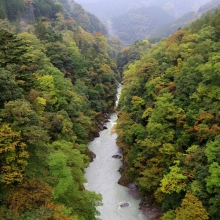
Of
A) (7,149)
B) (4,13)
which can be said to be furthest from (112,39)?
(7,149)

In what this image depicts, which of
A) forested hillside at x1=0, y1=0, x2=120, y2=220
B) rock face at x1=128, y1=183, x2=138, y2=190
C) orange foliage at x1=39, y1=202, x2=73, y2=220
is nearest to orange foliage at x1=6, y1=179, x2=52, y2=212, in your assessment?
forested hillside at x1=0, y1=0, x2=120, y2=220

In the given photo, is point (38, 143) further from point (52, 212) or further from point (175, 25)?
point (175, 25)

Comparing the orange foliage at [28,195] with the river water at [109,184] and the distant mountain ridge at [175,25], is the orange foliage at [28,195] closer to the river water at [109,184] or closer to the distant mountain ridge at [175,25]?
the river water at [109,184]

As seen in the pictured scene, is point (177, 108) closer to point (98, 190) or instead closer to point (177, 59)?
point (177, 59)

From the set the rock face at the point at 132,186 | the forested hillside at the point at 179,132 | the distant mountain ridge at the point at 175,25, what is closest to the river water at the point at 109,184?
the rock face at the point at 132,186

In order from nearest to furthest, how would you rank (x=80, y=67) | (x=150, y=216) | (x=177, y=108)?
(x=150, y=216) < (x=177, y=108) < (x=80, y=67)

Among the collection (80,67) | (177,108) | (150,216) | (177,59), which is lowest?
(150,216)
